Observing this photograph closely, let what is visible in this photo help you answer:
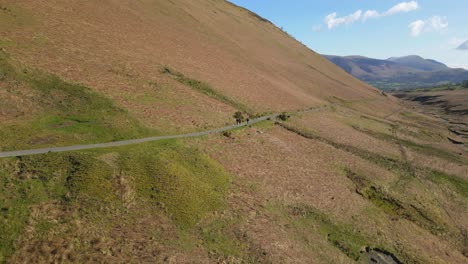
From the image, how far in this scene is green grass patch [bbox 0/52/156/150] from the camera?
32.4m

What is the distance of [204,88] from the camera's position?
219ft

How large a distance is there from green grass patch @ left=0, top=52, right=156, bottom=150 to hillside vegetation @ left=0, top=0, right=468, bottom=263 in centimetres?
22

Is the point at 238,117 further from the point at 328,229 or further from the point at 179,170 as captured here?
the point at 328,229

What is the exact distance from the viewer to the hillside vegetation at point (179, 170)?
24234 mm

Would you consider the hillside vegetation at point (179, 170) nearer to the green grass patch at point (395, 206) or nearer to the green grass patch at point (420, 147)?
the green grass patch at point (395, 206)

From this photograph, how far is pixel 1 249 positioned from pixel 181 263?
11210mm

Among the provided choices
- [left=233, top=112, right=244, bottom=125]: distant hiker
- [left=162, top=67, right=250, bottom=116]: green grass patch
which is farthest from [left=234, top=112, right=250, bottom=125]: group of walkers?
[left=162, top=67, right=250, bottom=116]: green grass patch

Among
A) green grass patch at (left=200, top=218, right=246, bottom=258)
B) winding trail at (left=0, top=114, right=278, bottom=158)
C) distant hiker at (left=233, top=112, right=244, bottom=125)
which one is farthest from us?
distant hiker at (left=233, top=112, right=244, bottom=125)

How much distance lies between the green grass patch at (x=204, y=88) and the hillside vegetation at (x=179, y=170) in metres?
0.40

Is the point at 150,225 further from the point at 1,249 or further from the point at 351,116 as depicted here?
the point at 351,116

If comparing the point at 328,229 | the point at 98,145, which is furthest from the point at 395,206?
the point at 98,145

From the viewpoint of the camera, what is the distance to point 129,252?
871 inches

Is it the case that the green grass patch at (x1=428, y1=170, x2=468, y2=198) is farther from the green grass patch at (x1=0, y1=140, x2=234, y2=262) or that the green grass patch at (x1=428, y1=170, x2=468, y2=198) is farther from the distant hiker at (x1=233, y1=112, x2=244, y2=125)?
the green grass patch at (x1=0, y1=140, x2=234, y2=262)

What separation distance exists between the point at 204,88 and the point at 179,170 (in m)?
36.2
